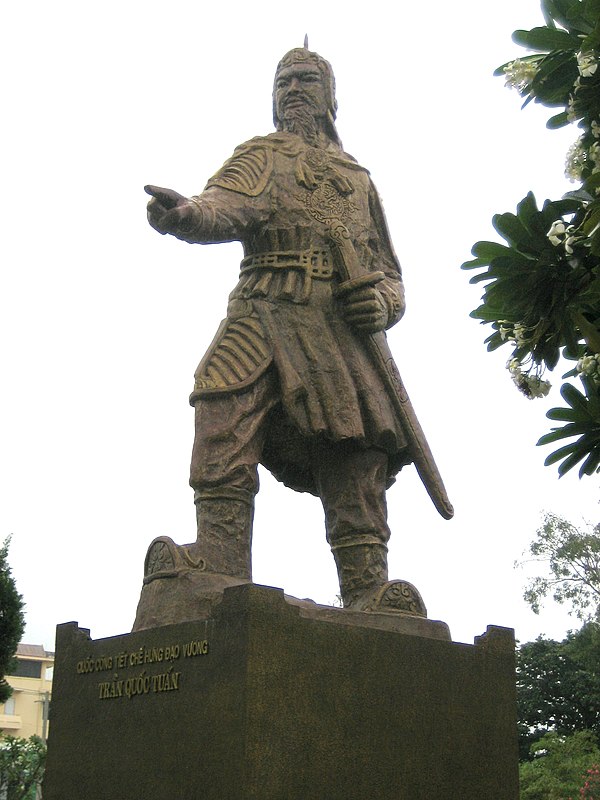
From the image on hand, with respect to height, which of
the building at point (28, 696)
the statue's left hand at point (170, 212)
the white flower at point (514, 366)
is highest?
the building at point (28, 696)

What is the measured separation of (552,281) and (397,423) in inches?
60.2

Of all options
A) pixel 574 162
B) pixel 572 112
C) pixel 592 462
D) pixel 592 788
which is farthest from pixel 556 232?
pixel 592 788

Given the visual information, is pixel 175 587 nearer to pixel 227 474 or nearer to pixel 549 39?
pixel 227 474

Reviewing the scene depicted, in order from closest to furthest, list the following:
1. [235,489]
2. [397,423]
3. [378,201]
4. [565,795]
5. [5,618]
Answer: [235,489] → [397,423] → [378,201] → [5,618] → [565,795]

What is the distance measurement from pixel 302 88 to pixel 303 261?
0.98 metres

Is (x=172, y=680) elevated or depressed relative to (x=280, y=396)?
depressed

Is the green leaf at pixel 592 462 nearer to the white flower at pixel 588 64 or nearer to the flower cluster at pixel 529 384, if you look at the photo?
the flower cluster at pixel 529 384

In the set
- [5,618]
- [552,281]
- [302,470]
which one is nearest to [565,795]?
[5,618]

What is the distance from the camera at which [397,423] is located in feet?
18.0

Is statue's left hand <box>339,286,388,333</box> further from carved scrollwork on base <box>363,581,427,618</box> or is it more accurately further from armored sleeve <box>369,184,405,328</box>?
carved scrollwork on base <box>363,581,427,618</box>

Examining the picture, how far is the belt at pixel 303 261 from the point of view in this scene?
5484mm

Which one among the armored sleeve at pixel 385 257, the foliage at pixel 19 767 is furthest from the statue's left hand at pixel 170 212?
the foliage at pixel 19 767

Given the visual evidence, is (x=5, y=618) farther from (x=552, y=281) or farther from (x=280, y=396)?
(x=552, y=281)

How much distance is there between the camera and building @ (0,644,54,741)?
36.2 meters
